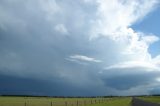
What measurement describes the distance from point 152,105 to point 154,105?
0.33m

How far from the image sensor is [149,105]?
53.1m

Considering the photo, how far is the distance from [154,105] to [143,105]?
2.05 metres

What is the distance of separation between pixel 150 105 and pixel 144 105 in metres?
1.23

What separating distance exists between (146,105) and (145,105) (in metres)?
0.27

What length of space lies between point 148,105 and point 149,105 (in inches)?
7.1

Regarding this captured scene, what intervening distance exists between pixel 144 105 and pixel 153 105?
182 cm

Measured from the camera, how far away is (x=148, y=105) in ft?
174

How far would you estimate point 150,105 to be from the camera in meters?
53.2

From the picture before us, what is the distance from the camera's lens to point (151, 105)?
175 feet

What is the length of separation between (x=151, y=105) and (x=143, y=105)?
161cm

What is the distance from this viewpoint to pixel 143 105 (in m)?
52.6

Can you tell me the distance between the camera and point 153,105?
5347cm

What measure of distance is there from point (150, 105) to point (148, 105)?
0.38m

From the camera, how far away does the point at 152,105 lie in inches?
2099
